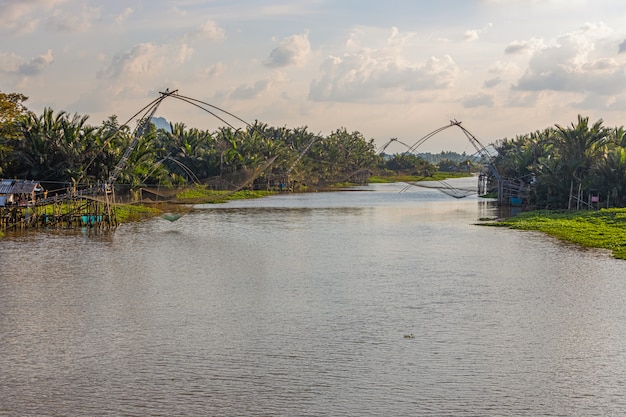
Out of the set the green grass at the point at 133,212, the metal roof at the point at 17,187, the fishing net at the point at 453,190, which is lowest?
the green grass at the point at 133,212

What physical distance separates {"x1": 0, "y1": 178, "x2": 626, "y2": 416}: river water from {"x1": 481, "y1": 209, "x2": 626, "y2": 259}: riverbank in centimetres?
95

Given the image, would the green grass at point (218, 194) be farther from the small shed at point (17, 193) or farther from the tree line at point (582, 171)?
the tree line at point (582, 171)

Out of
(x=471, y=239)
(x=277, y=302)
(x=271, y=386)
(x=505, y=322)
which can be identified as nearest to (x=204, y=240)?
(x=471, y=239)

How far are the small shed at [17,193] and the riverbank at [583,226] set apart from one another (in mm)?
14995

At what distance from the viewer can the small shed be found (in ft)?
72.2

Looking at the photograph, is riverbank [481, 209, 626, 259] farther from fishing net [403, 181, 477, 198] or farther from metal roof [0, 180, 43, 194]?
metal roof [0, 180, 43, 194]

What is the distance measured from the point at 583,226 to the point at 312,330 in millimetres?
14858

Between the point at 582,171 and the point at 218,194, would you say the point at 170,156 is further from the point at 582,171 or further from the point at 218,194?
the point at 582,171

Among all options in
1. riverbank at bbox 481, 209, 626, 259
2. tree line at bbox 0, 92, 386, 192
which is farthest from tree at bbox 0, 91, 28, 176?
riverbank at bbox 481, 209, 626, 259

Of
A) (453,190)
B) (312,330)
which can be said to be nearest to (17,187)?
(312,330)

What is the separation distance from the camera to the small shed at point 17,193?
22016mm

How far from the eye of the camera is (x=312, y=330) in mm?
9766

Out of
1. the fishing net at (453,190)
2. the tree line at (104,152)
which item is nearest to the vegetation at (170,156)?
the tree line at (104,152)

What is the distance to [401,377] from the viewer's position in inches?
305
